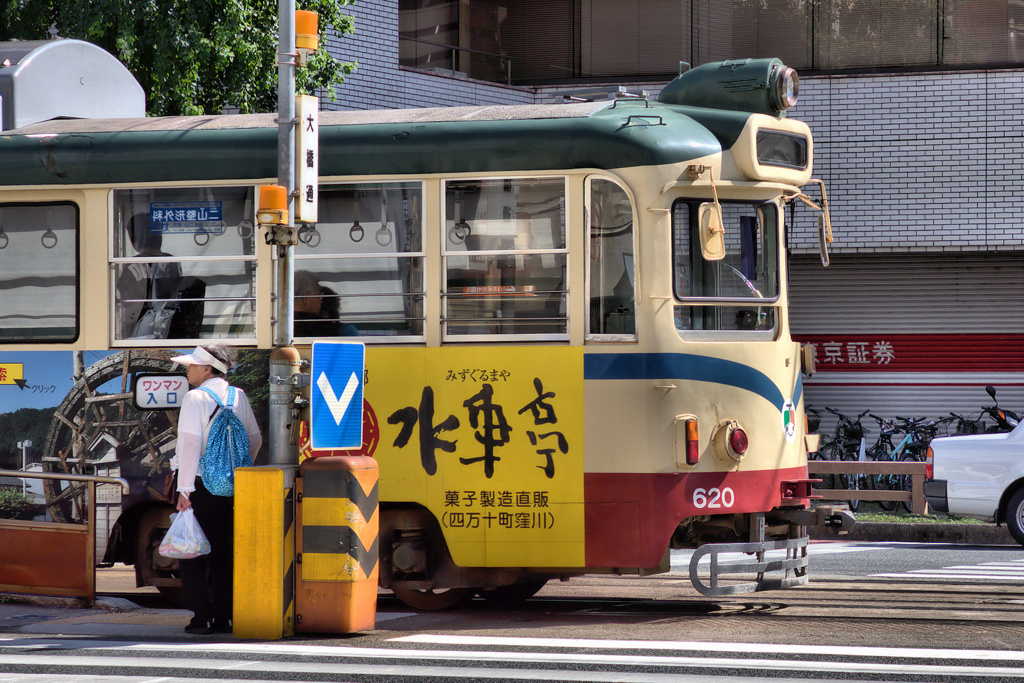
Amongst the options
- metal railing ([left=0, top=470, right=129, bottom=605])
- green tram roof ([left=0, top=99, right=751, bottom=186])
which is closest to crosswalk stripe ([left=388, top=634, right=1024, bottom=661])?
metal railing ([left=0, top=470, right=129, bottom=605])

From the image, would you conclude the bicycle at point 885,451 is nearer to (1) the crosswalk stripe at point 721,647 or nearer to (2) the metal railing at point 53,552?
(1) the crosswalk stripe at point 721,647

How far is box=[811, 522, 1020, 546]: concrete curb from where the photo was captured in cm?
1622

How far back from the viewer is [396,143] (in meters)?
8.87

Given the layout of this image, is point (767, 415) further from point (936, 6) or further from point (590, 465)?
point (936, 6)

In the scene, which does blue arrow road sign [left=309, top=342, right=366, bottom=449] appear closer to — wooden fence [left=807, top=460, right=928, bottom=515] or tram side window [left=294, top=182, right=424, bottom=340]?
tram side window [left=294, top=182, right=424, bottom=340]

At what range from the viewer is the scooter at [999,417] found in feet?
61.4

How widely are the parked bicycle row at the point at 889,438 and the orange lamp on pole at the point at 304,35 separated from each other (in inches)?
501

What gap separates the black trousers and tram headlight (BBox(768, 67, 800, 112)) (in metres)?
4.48

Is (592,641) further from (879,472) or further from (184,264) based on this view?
(879,472)

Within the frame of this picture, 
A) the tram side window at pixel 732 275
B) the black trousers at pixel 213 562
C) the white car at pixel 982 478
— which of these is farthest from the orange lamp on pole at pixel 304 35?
the white car at pixel 982 478

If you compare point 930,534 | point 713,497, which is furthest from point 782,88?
point 930,534

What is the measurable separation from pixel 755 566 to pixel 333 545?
2770 millimetres

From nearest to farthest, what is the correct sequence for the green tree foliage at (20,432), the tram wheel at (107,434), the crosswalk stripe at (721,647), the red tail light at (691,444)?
the crosswalk stripe at (721,647) → the red tail light at (691,444) → the tram wheel at (107,434) → the green tree foliage at (20,432)

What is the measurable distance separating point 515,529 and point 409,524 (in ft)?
2.43
